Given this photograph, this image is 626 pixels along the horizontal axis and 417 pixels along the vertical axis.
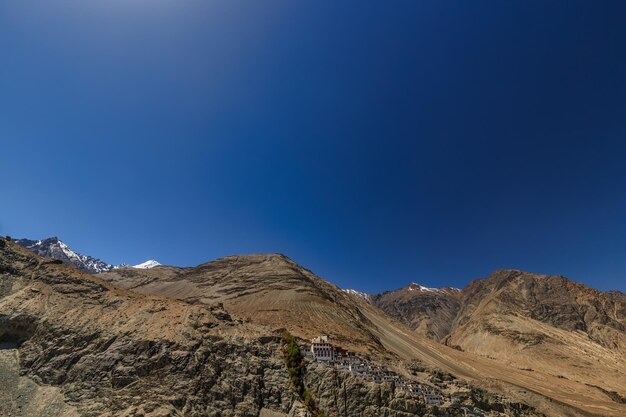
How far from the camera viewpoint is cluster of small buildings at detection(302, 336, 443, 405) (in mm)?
80312

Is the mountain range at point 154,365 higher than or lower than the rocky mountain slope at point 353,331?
lower

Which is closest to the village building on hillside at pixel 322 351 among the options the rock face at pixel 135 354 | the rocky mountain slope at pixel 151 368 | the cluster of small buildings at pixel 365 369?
the cluster of small buildings at pixel 365 369

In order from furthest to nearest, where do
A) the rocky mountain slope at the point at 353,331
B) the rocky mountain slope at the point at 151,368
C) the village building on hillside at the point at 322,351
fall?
the rocky mountain slope at the point at 353,331
the village building on hillside at the point at 322,351
the rocky mountain slope at the point at 151,368

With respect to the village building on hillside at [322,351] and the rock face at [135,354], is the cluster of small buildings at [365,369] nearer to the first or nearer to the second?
the village building on hillside at [322,351]

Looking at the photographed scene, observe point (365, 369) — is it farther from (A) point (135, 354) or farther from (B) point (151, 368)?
(A) point (135, 354)

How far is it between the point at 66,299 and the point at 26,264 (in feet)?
66.6

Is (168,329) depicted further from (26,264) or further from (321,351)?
(26,264)

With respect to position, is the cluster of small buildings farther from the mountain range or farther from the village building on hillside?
the mountain range

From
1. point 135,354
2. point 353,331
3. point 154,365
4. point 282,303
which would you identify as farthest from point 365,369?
point 282,303

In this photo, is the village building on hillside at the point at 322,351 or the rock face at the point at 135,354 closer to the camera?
the rock face at the point at 135,354

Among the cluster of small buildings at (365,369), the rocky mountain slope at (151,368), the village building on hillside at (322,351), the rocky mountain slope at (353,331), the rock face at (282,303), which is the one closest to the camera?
the rocky mountain slope at (151,368)

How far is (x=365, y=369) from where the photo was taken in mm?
83250

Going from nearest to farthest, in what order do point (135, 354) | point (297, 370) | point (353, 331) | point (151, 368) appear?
1. point (151, 368)
2. point (135, 354)
3. point (297, 370)
4. point (353, 331)

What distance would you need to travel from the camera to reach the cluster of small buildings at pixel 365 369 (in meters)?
80.3
